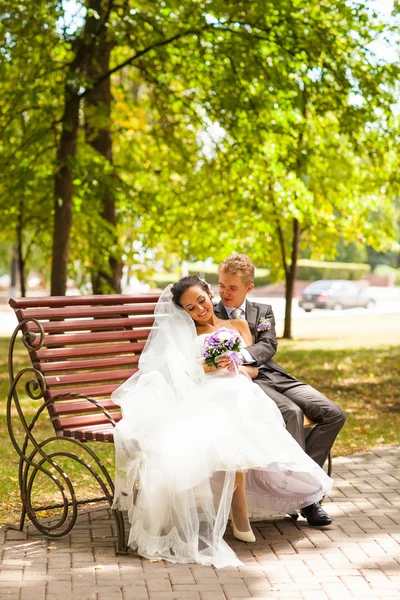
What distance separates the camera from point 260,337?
224 inches

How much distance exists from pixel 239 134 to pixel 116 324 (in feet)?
27.3

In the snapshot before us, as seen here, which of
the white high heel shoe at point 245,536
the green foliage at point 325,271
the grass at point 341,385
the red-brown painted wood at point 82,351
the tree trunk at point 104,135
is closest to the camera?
the white high heel shoe at point 245,536

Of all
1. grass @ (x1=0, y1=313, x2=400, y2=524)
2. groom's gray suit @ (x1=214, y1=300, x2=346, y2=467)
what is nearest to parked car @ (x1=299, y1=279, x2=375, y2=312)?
grass @ (x1=0, y1=313, x2=400, y2=524)

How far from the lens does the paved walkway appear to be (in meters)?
4.25

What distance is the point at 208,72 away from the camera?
13945mm

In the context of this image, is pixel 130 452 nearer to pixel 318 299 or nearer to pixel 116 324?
pixel 116 324

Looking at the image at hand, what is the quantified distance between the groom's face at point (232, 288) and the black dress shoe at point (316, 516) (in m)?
1.32

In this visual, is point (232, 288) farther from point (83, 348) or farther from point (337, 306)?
point (337, 306)

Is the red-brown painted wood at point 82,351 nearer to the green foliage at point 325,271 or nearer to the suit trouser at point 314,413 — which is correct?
the suit trouser at point 314,413

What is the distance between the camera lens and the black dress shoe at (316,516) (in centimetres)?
546

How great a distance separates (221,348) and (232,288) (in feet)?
1.98

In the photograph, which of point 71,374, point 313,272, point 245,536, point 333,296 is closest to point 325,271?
point 313,272

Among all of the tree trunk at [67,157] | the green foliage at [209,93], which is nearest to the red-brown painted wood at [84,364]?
the green foliage at [209,93]

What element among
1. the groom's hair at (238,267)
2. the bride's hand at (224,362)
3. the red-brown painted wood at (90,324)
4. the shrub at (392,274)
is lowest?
the shrub at (392,274)
